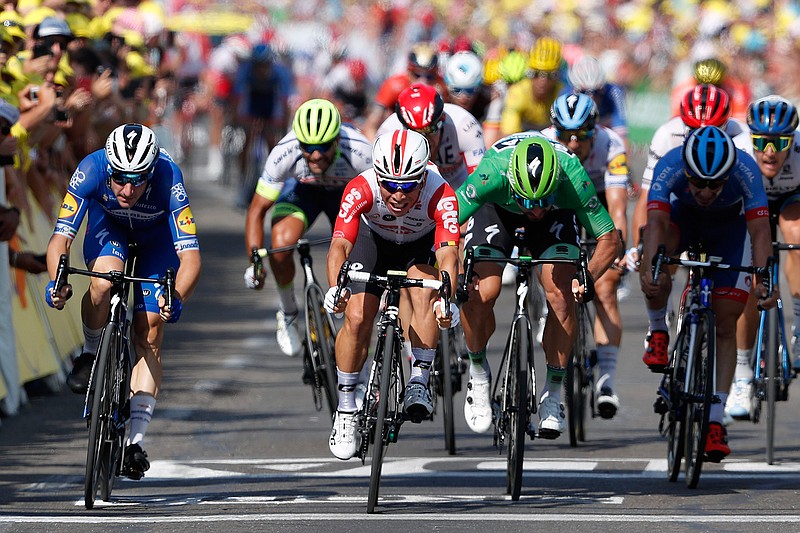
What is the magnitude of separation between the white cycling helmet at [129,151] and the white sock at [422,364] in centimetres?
176

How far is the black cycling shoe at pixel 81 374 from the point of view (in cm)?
932

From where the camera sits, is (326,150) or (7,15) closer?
(326,150)

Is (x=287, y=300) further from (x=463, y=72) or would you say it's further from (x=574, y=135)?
(x=463, y=72)

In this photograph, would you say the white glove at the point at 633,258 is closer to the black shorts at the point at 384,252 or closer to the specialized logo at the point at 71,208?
the black shorts at the point at 384,252

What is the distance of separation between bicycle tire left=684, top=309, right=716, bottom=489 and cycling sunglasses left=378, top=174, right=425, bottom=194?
180 centimetres

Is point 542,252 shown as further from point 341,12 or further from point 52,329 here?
point 341,12

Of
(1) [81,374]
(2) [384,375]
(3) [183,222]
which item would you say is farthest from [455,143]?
(1) [81,374]

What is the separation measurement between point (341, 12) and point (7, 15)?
32.4 meters

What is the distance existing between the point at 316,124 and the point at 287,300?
1.72 m

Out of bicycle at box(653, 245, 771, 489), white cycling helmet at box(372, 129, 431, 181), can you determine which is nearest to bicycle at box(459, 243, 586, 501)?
white cycling helmet at box(372, 129, 431, 181)

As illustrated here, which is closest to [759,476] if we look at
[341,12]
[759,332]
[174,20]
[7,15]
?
[759,332]

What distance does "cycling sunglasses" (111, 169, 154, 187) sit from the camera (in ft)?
30.2

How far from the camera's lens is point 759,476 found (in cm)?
1045

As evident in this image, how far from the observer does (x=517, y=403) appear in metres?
9.62
